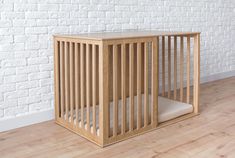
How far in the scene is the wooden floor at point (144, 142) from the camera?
5.86 feet

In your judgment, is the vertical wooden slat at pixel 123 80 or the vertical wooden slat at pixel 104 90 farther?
the vertical wooden slat at pixel 123 80

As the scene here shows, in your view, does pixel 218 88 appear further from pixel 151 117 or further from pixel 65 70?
pixel 65 70

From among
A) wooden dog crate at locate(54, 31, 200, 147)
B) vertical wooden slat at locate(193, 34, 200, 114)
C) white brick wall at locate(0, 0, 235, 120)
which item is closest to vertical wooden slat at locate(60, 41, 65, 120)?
wooden dog crate at locate(54, 31, 200, 147)

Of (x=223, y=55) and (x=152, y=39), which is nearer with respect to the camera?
(x=152, y=39)

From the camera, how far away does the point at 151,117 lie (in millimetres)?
2164

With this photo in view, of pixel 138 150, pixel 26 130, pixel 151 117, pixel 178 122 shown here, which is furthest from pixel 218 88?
pixel 26 130

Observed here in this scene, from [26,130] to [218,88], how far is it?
2027 millimetres

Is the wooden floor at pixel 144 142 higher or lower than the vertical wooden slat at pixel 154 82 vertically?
lower

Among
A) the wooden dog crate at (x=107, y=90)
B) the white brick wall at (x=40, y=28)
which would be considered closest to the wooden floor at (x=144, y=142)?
the wooden dog crate at (x=107, y=90)

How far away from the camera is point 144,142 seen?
1.95 m

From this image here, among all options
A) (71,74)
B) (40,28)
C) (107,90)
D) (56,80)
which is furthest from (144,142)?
(40,28)

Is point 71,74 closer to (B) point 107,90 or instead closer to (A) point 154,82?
(B) point 107,90

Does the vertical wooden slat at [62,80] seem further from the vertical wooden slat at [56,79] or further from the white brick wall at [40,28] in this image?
the white brick wall at [40,28]

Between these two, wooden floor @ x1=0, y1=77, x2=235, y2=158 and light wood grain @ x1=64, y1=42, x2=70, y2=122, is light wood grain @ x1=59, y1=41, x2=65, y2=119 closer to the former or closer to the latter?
light wood grain @ x1=64, y1=42, x2=70, y2=122
